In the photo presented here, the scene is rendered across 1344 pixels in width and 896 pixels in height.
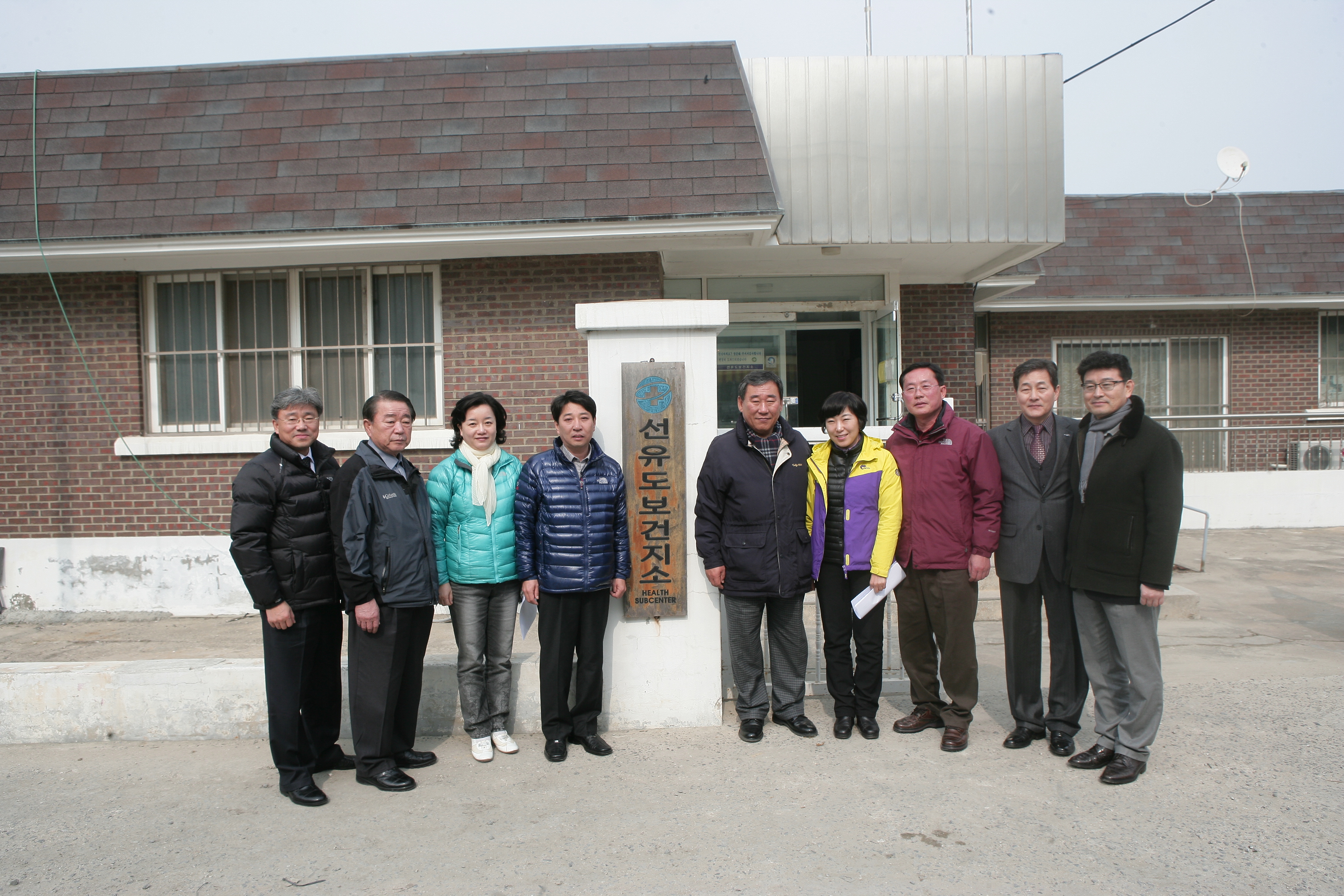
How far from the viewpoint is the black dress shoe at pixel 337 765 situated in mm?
4195

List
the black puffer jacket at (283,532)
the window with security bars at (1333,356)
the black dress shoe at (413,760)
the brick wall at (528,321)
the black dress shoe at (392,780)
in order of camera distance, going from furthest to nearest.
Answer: the window with security bars at (1333,356) → the brick wall at (528,321) → the black dress shoe at (413,760) → the black dress shoe at (392,780) → the black puffer jacket at (283,532)

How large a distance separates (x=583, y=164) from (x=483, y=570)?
4.24 meters

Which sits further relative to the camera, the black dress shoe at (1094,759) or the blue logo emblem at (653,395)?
the blue logo emblem at (653,395)

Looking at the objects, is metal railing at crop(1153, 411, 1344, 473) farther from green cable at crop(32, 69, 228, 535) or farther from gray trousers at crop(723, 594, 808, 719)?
green cable at crop(32, 69, 228, 535)

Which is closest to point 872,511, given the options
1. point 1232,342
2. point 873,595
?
point 873,595

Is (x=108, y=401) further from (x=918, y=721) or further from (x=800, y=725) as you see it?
(x=918, y=721)

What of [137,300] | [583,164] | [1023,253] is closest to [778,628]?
[583,164]

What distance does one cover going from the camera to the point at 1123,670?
409cm

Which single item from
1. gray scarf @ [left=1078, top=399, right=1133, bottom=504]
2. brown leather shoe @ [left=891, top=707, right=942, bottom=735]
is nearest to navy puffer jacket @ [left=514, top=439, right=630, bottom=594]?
brown leather shoe @ [left=891, top=707, right=942, bottom=735]

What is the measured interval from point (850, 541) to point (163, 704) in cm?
375

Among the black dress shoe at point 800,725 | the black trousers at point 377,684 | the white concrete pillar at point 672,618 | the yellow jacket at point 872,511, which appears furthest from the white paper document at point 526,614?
the yellow jacket at point 872,511

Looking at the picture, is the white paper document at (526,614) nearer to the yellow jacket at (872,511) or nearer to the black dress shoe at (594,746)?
the black dress shoe at (594,746)

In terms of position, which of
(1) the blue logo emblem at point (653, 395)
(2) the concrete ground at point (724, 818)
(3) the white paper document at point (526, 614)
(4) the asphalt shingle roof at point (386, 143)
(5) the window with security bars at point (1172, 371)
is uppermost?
(4) the asphalt shingle roof at point (386, 143)

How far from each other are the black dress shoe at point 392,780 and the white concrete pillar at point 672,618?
1.11 meters
